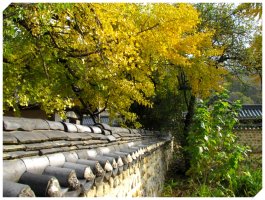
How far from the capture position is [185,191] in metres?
10.8

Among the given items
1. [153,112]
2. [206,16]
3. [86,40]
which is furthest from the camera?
[206,16]

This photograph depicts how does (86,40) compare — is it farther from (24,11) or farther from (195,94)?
(195,94)

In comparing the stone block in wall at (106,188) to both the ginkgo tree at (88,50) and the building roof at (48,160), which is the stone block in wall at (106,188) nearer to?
the building roof at (48,160)

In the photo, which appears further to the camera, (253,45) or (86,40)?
(253,45)

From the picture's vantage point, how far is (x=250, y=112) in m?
21.3

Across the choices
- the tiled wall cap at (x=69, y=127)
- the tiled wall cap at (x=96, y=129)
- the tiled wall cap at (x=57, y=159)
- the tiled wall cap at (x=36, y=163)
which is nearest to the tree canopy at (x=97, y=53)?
the tiled wall cap at (x=96, y=129)

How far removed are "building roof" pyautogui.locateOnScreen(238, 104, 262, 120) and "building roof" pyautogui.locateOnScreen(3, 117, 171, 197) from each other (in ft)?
57.1

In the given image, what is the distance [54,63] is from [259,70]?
31.7ft

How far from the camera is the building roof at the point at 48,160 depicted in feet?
6.96

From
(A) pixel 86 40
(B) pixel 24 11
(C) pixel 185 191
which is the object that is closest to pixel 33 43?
(A) pixel 86 40


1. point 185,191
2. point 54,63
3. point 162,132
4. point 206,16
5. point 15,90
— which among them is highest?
point 206,16

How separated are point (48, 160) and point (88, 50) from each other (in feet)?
19.2

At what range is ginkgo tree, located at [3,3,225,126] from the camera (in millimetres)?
7480

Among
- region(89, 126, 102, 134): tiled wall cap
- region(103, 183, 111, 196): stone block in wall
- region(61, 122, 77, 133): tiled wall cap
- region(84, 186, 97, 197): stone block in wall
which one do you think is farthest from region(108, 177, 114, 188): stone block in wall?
region(89, 126, 102, 134): tiled wall cap
